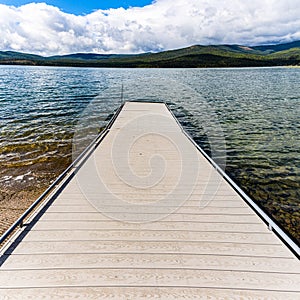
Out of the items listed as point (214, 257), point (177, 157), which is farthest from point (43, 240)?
point (177, 157)

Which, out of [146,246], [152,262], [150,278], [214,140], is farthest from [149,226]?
[214,140]

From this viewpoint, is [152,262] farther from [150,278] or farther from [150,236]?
[150,236]

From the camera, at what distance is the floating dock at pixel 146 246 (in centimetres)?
279

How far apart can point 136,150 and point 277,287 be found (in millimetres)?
5688

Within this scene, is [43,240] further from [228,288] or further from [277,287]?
[277,287]

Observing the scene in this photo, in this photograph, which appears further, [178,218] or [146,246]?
[178,218]

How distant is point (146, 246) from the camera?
3461mm

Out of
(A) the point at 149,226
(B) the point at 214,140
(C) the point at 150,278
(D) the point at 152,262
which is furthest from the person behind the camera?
(B) the point at 214,140

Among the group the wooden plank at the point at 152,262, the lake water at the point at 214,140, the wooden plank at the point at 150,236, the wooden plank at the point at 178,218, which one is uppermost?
the wooden plank at the point at 152,262

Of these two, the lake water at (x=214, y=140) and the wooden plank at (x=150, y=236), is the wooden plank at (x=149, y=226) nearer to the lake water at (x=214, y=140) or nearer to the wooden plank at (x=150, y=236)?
the wooden plank at (x=150, y=236)

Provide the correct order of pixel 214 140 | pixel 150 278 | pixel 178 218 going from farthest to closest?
pixel 214 140
pixel 178 218
pixel 150 278

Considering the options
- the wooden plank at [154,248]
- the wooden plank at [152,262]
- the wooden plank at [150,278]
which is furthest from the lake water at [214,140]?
the wooden plank at [150,278]

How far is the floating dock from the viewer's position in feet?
9.17

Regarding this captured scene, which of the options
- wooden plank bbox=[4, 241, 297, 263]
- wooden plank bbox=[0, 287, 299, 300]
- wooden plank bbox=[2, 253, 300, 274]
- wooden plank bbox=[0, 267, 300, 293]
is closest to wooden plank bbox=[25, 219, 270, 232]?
wooden plank bbox=[4, 241, 297, 263]
